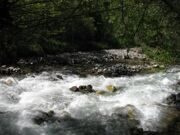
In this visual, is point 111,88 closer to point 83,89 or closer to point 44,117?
point 83,89

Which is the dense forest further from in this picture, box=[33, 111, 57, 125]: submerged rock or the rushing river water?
box=[33, 111, 57, 125]: submerged rock

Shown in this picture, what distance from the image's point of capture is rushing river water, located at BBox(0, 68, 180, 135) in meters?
9.96

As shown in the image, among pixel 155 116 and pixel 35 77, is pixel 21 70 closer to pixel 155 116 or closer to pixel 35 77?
pixel 35 77

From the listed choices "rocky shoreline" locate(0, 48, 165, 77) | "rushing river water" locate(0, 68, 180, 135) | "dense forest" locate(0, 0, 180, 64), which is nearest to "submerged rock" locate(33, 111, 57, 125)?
"rushing river water" locate(0, 68, 180, 135)

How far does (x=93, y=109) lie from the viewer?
1166cm

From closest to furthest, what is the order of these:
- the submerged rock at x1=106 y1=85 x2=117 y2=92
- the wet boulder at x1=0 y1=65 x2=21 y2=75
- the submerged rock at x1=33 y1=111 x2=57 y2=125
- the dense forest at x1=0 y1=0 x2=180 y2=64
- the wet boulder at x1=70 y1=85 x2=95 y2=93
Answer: the dense forest at x1=0 y1=0 x2=180 y2=64, the submerged rock at x1=33 y1=111 x2=57 y2=125, the wet boulder at x1=70 y1=85 x2=95 y2=93, the submerged rock at x1=106 y1=85 x2=117 y2=92, the wet boulder at x1=0 y1=65 x2=21 y2=75

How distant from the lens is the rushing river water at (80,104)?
9.96 m

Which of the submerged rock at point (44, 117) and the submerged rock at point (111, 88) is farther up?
the submerged rock at point (44, 117)

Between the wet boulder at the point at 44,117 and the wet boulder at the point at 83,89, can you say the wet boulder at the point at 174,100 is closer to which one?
the wet boulder at the point at 83,89

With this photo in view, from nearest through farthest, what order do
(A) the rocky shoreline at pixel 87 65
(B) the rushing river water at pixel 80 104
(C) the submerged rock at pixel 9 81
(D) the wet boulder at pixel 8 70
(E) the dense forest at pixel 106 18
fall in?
(E) the dense forest at pixel 106 18 < (B) the rushing river water at pixel 80 104 < (C) the submerged rock at pixel 9 81 < (D) the wet boulder at pixel 8 70 < (A) the rocky shoreline at pixel 87 65

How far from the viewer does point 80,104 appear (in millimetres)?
12109

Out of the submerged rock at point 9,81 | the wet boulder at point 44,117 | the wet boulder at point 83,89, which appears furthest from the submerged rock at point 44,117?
the submerged rock at point 9,81

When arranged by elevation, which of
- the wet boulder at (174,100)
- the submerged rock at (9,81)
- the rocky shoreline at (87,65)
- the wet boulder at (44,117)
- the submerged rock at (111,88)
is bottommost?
the rocky shoreline at (87,65)

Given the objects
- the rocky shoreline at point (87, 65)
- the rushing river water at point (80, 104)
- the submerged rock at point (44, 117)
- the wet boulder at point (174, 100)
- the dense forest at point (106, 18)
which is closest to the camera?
the dense forest at point (106, 18)
